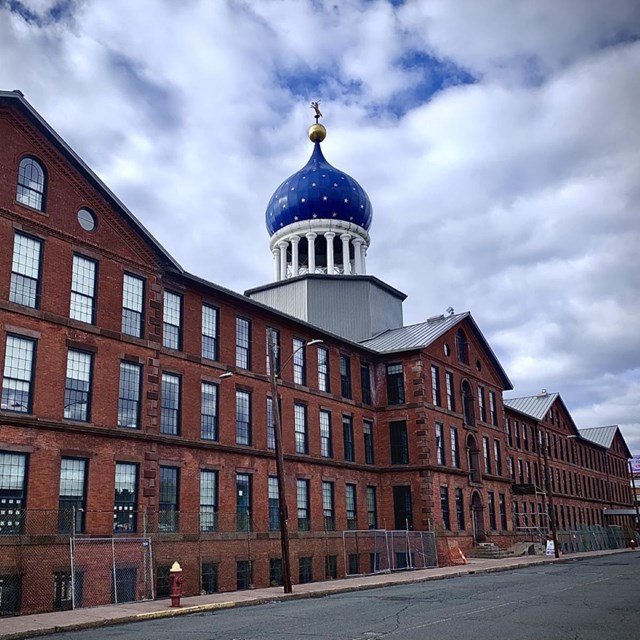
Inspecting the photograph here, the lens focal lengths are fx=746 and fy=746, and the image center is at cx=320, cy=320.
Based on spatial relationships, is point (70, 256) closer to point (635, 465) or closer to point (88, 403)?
point (88, 403)

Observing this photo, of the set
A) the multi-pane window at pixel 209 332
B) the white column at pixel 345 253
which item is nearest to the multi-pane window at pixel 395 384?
the white column at pixel 345 253

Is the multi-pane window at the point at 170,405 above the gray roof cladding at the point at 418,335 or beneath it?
beneath

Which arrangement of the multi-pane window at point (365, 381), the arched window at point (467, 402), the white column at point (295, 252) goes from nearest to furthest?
the multi-pane window at point (365, 381), the arched window at point (467, 402), the white column at point (295, 252)

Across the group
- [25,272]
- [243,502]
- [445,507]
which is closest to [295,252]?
[445,507]

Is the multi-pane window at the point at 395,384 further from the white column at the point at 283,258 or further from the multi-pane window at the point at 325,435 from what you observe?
the white column at the point at 283,258

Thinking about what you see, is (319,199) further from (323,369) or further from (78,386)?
(78,386)

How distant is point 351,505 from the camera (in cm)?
4009

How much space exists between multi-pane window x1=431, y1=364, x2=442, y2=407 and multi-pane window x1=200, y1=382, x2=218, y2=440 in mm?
17234

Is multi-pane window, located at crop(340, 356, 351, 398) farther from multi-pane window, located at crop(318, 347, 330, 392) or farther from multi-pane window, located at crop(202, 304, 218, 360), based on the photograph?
multi-pane window, located at crop(202, 304, 218, 360)

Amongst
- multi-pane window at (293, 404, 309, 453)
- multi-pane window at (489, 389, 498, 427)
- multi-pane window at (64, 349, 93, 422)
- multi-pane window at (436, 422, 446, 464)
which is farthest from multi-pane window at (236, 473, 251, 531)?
multi-pane window at (489, 389, 498, 427)

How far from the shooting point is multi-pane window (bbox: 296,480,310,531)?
3566cm

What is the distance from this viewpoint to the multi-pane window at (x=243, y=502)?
31453mm

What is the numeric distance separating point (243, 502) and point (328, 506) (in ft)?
23.7

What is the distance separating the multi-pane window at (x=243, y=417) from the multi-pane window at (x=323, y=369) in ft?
20.9
